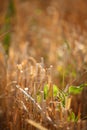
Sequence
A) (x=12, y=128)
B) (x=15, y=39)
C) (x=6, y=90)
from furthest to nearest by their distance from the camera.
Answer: (x=15, y=39), (x=6, y=90), (x=12, y=128)

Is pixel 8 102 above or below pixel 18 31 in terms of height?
below

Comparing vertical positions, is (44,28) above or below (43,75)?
above

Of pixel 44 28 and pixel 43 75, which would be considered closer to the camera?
pixel 43 75

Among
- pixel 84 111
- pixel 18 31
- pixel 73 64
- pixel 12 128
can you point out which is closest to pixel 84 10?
pixel 18 31

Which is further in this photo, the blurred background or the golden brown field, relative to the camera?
the blurred background

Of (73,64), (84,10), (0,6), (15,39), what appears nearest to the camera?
(73,64)

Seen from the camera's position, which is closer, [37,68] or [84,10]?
[37,68]

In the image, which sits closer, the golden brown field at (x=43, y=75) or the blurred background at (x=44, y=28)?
the golden brown field at (x=43, y=75)

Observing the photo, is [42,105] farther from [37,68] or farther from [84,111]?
[84,111]
